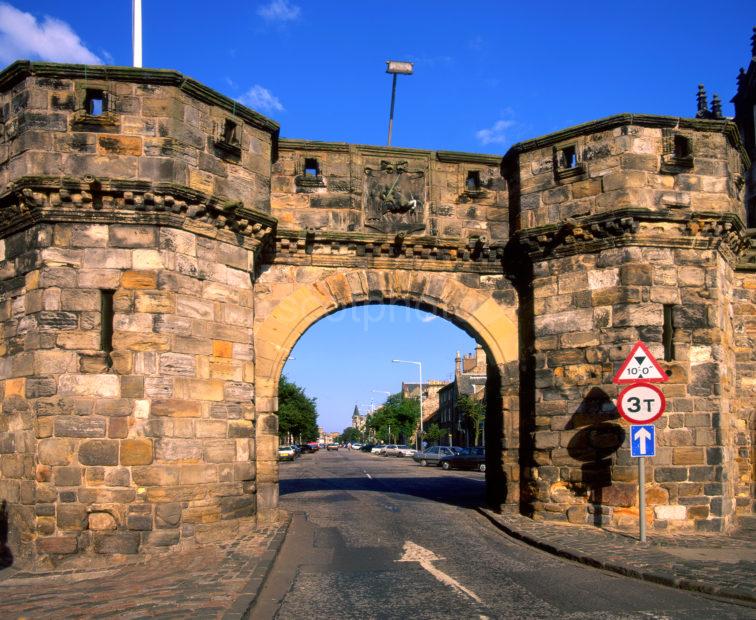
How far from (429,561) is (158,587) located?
11.3 ft

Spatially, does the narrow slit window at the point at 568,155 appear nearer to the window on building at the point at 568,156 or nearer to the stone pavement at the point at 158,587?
the window on building at the point at 568,156

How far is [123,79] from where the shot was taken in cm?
1085

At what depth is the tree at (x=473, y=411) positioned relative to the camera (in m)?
63.4

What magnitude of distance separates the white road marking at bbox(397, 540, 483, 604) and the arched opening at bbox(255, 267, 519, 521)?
3249 mm

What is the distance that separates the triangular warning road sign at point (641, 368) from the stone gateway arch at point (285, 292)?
1340 millimetres

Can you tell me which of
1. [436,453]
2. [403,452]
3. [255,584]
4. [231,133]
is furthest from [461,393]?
[255,584]

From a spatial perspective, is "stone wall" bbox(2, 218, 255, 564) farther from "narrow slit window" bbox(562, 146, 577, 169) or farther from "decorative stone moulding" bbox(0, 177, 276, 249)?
"narrow slit window" bbox(562, 146, 577, 169)

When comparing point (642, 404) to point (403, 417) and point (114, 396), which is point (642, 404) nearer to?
point (114, 396)

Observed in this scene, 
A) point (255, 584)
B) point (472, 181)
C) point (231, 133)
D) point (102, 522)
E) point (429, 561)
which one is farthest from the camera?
point (472, 181)

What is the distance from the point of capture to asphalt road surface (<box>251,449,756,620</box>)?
6.86 m

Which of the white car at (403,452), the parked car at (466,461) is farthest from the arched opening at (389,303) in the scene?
the white car at (403,452)

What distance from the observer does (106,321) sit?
10.4 meters

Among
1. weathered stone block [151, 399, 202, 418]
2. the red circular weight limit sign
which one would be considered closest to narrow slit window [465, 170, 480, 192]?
the red circular weight limit sign

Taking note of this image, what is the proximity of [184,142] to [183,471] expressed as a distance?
4.83 metres
